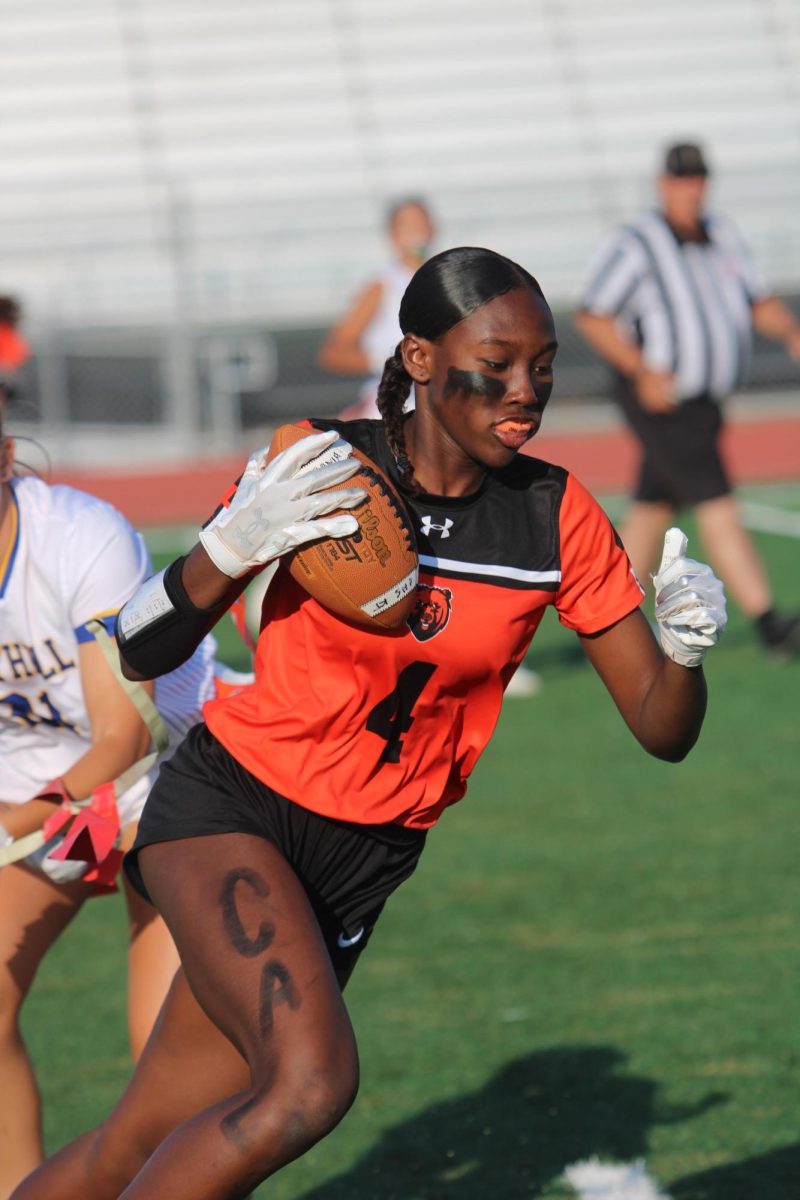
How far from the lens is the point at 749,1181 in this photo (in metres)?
3.70

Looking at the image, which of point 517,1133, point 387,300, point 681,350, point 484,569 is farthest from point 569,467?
point 484,569

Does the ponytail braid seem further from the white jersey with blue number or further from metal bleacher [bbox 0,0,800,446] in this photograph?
metal bleacher [bbox 0,0,800,446]

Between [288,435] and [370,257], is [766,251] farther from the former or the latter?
[288,435]

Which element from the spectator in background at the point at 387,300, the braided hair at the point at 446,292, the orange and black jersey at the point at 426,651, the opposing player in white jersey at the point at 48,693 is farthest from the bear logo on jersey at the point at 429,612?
the spectator in background at the point at 387,300

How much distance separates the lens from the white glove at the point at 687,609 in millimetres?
2816

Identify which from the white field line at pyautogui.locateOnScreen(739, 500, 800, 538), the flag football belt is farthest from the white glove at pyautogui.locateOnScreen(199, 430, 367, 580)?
the white field line at pyautogui.locateOnScreen(739, 500, 800, 538)

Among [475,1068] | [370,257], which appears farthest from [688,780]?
[370,257]

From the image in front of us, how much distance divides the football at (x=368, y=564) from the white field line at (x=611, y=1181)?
1495 millimetres

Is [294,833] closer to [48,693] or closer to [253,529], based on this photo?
[253,529]

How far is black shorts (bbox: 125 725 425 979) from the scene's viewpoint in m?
2.93

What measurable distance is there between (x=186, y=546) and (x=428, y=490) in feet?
34.0

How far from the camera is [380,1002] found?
191 inches

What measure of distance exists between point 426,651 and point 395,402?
1.53 feet

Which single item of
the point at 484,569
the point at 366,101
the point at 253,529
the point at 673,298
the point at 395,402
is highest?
the point at 366,101
